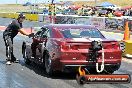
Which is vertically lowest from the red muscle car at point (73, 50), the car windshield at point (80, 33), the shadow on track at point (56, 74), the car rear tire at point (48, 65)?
the shadow on track at point (56, 74)

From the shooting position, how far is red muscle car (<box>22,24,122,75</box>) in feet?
34.7

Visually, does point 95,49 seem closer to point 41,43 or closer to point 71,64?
point 71,64

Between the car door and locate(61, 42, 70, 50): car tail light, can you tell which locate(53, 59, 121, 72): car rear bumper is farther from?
the car door

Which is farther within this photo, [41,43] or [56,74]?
[41,43]

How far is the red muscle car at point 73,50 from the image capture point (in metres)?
10.6

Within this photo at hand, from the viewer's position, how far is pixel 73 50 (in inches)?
417

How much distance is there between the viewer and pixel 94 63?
1061 centimetres

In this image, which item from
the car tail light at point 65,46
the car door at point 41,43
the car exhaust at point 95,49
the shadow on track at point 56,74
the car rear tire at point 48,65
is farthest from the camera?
the car door at point 41,43

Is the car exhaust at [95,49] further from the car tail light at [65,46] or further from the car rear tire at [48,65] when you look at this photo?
the car rear tire at [48,65]

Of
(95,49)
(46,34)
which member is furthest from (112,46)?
(46,34)

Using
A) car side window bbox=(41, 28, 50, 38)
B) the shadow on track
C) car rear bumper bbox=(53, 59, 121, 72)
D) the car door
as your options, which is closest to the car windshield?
car side window bbox=(41, 28, 50, 38)

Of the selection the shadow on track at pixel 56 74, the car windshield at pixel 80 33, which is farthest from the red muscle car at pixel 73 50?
the shadow on track at pixel 56 74

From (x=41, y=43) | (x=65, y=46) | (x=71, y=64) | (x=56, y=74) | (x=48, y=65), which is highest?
(x=65, y=46)

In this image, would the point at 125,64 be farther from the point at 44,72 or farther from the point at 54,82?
the point at 54,82
